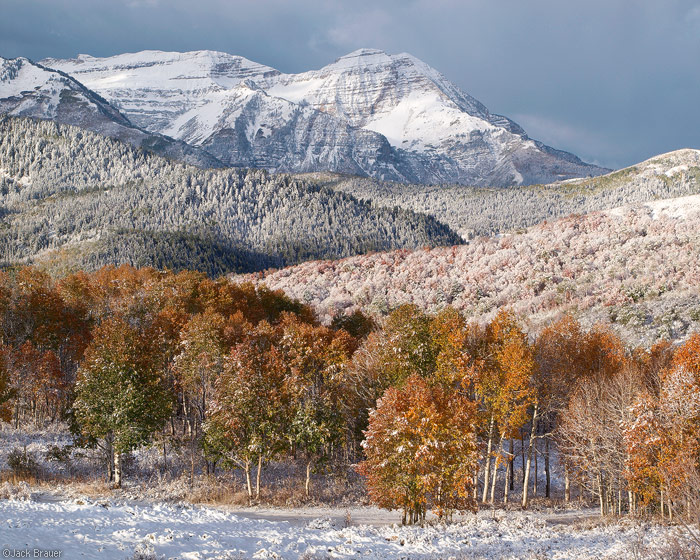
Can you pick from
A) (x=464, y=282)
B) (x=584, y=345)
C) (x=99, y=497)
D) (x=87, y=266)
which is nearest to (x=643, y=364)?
(x=584, y=345)

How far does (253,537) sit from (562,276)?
304 feet

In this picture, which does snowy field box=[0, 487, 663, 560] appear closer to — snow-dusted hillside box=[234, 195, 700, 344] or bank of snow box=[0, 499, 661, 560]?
bank of snow box=[0, 499, 661, 560]

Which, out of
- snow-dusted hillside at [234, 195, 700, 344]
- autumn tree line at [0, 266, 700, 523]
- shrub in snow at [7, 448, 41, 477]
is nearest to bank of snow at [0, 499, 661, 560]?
autumn tree line at [0, 266, 700, 523]

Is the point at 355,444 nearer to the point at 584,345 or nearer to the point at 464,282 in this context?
the point at 584,345

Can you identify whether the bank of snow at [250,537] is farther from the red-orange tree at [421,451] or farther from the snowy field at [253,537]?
the red-orange tree at [421,451]

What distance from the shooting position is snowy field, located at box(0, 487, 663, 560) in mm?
20188

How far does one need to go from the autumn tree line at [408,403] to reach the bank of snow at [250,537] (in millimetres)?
3035

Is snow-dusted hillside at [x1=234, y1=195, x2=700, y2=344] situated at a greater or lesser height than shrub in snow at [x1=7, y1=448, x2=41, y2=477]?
greater

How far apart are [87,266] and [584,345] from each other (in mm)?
194322

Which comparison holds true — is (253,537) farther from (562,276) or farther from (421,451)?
(562,276)

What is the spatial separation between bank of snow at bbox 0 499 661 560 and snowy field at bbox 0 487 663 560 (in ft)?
0.13

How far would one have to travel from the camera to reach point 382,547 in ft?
77.5

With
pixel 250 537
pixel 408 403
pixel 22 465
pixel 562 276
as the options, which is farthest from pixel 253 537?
pixel 562 276

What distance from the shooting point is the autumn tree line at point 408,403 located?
28484 millimetres
